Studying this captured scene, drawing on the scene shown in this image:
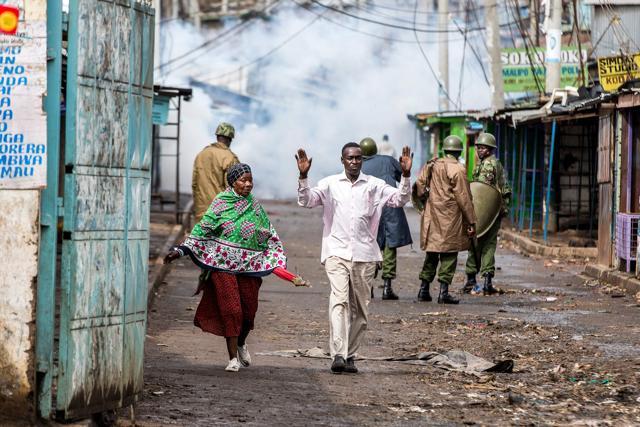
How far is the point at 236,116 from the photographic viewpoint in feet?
186

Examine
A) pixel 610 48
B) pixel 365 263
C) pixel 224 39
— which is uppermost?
pixel 224 39

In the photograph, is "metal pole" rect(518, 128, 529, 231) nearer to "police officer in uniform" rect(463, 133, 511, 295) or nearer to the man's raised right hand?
"police officer in uniform" rect(463, 133, 511, 295)

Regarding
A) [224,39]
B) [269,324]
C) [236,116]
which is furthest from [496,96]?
[224,39]

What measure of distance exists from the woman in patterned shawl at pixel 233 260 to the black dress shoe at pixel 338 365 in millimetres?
633

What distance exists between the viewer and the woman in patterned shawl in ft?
29.8

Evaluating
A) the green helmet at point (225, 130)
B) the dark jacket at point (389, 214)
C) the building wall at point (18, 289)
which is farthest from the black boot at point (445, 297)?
the building wall at point (18, 289)

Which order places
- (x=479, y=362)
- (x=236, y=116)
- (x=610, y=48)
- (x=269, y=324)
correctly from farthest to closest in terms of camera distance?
(x=236, y=116), (x=610, y=48), (x=269, y=324), (x=479, y=362)

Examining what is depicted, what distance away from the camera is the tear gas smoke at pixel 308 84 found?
52.7 meters

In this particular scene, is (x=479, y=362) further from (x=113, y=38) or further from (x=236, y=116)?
(x=236, y=116)

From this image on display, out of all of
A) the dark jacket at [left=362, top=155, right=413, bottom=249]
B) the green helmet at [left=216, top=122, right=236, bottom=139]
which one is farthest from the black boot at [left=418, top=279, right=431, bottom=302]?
the green helmet at [left=216, top=122, right=236, bottom=139]

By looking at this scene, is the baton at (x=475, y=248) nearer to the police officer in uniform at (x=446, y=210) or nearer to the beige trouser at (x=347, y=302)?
the police officer in uniform at (x=446, y=210)

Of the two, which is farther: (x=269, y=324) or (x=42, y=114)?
(x=269, y=324)

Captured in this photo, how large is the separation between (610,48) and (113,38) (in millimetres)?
22080

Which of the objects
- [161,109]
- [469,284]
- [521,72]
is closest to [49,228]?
[469,284]
